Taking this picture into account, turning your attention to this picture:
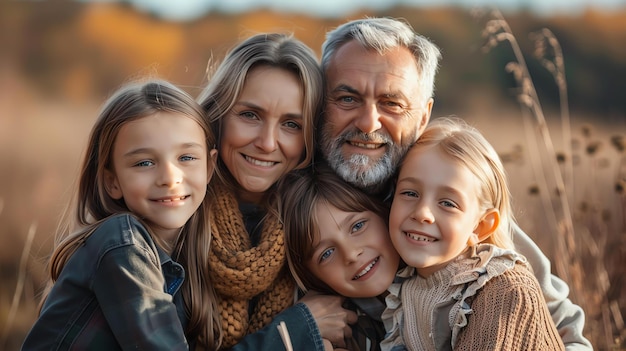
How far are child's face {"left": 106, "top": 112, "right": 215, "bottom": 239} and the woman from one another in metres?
0.31

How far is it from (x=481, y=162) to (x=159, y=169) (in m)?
1.45

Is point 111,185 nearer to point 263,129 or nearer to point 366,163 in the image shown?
point 263,129

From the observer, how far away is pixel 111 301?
10.3ft

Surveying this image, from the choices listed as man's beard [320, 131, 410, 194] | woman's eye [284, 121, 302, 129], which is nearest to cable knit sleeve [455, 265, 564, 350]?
man's beard [320, 131, 410, 194]

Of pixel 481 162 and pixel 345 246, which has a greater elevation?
pixel 481 162

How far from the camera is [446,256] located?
354cm

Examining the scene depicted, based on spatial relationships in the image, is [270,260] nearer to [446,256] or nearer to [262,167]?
[262,167]

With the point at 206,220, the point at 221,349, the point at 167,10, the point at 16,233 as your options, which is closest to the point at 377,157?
the point at 206,220

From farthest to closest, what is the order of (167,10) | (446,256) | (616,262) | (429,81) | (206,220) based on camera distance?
1. (167,10)
2. (616,262)
3. (429,81)
4. (206,220)
5. (446,256)

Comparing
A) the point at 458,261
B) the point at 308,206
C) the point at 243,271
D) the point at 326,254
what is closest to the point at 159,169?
the point at 243,271

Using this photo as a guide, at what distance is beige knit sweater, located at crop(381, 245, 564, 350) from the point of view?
3.26m

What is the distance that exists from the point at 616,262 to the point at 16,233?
17.3 ft

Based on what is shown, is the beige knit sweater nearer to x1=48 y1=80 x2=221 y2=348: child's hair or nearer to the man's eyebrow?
x1=48 y1=80 x2=221 y2=348: child's hair

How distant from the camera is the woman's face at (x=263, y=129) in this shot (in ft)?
13.0
